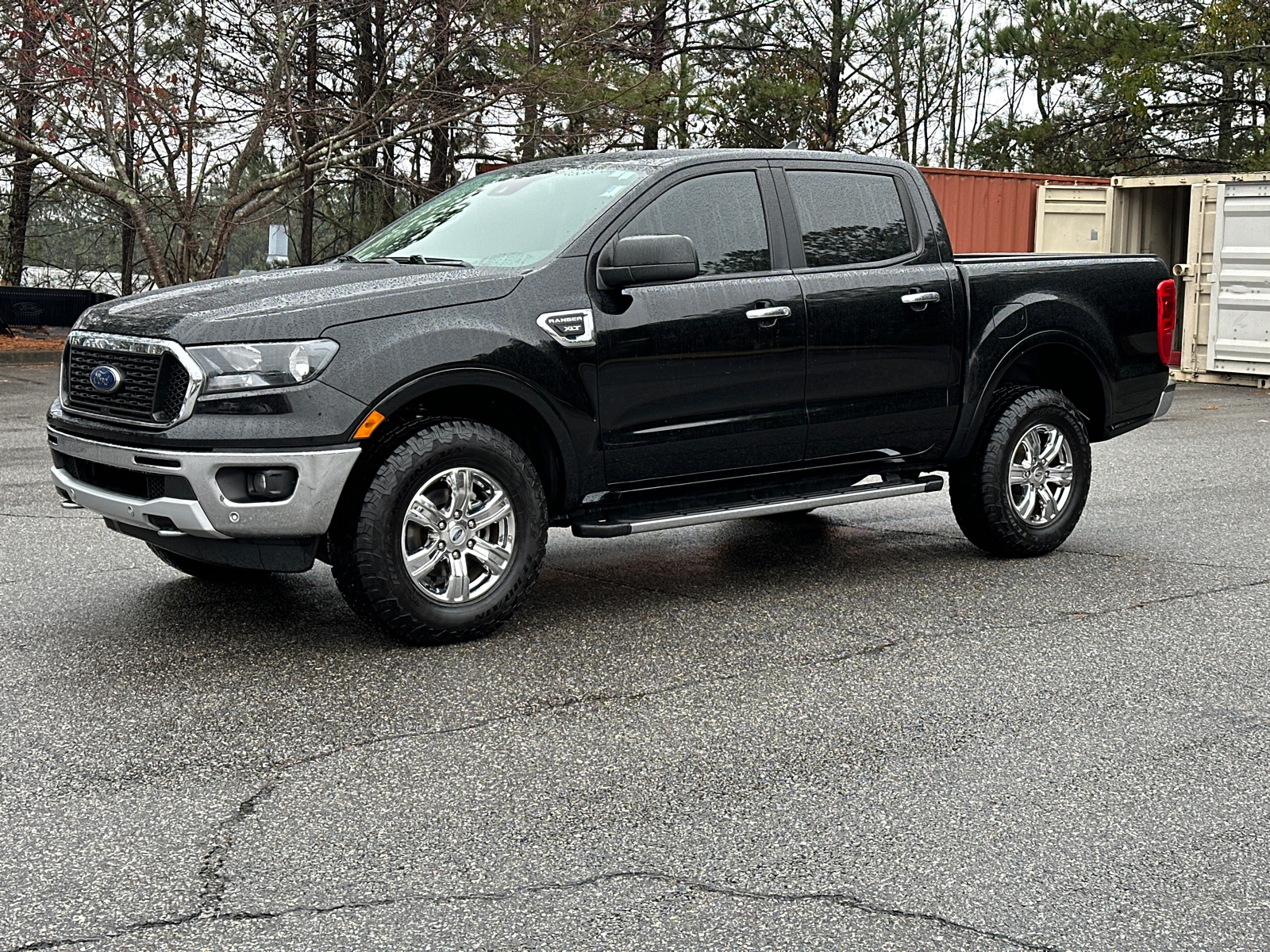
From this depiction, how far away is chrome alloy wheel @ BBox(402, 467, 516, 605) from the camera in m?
5.55

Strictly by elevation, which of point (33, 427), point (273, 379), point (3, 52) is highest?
point (3, 52)

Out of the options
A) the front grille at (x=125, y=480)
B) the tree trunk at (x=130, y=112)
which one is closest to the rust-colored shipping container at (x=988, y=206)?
the tree trunk at (x=130, y=112)

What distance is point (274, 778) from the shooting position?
13.8 ft

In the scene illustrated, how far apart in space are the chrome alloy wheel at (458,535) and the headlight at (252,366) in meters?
0.66

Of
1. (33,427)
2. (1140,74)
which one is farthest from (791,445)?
(1140,74)

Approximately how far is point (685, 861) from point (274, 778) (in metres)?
1.29

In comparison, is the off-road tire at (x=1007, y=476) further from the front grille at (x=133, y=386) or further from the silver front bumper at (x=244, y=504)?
the front grille at (x=133, y=386)

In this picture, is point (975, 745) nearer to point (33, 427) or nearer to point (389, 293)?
point (389, 293)

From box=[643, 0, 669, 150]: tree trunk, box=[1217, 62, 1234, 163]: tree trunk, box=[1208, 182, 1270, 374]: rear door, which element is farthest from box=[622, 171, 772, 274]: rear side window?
box=[1217, 62, 1234, 163]: tree trunk

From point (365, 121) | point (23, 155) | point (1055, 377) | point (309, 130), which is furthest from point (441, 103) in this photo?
point (1055, 377)

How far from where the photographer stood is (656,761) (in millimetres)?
4398

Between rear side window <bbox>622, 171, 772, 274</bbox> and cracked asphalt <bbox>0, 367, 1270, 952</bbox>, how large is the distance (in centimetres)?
151

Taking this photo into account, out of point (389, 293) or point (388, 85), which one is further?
point (388, 85)

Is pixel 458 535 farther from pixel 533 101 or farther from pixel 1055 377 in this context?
pixel 533 101
